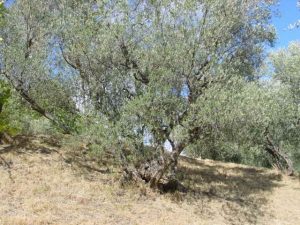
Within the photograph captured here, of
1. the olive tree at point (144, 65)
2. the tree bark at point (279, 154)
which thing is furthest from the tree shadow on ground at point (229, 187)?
the olive tree at point (144, 65)

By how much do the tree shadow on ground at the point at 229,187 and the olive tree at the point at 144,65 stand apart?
2502mm

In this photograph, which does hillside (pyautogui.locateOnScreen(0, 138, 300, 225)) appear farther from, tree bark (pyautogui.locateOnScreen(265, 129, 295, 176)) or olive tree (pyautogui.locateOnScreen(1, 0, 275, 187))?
tree bark (pyautogui.locateOnScreen(265, 129, 295, 176))

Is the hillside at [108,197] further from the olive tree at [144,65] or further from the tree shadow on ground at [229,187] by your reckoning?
the olive tree at [144,65]

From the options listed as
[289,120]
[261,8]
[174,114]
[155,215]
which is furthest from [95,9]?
[289,120]

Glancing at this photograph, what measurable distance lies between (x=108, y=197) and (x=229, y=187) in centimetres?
812

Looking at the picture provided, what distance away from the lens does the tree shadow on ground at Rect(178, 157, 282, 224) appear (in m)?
19.8

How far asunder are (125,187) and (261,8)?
10.8 m

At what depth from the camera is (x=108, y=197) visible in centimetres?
1814

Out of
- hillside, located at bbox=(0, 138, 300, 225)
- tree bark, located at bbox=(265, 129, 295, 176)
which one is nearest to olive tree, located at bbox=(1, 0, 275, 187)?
hillside, located at bbox=(0, 138, 300, 225)

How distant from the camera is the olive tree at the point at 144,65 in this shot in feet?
59.3

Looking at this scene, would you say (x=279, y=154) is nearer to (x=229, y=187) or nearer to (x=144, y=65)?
(x=229, y=187)

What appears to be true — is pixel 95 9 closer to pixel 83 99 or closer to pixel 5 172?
pixel 83 99

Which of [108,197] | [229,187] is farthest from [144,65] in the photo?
[229,187]

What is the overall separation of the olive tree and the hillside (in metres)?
1.72
